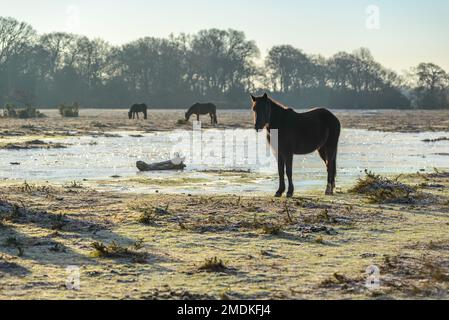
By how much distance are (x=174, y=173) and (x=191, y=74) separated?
9363 cm

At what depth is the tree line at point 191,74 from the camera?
9819 centimetres

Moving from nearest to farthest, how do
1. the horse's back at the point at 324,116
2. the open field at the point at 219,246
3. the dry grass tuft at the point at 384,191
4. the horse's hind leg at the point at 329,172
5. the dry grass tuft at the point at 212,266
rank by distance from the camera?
the open field at the point at 219,246
the dry grass tuft at the point at 212,266
the dry grass tuft at the point at 384,191
the horse's hind leg at the point at 329,172
the horse's back at the point at 324,116

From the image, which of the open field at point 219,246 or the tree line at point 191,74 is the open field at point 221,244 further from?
the tree line at point 191,74

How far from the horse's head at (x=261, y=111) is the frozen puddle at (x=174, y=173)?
185 centimetres

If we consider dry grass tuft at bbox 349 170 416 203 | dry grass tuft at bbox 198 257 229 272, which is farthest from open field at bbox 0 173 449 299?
dry grass tuft at bbox 349 170 416 203

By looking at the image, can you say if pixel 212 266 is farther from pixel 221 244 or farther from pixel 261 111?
pixel 261 111

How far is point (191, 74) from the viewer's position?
360 feet

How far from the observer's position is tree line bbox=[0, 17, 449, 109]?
98.2 metres

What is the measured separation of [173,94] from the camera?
340ft

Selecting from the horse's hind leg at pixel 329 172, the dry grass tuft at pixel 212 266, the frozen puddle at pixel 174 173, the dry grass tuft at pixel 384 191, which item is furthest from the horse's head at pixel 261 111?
the dry grass tuft at pixel 212 266

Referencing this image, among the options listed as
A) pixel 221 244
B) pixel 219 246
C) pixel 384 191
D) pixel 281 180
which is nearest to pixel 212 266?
pixel 219 246

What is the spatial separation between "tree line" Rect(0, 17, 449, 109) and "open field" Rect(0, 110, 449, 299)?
276 feet
